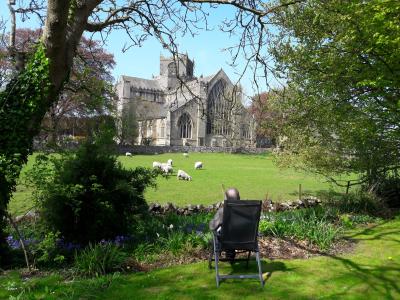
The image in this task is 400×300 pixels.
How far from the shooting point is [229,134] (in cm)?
7688

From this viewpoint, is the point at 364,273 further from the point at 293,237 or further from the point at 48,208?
the point at 48,208

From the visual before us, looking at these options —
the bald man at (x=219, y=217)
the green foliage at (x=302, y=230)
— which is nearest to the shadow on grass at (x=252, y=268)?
the bald man at (x=219, y=217)

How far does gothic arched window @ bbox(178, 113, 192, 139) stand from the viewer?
77.8m

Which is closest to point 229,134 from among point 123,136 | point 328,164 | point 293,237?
point 123,136

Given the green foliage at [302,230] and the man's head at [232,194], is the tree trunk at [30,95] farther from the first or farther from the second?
the green foliage at [302,230]

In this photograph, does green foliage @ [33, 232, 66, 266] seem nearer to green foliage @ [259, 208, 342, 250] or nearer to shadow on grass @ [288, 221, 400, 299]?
green foliage @ [259, 208, 342, 250]

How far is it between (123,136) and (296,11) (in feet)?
133

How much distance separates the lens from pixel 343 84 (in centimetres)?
1017

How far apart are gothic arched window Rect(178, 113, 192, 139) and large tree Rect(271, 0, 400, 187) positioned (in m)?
64.2

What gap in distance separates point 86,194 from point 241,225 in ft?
8.71

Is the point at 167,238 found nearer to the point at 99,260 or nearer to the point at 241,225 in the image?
the point at 99,260

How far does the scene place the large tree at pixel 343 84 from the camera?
8211 mm

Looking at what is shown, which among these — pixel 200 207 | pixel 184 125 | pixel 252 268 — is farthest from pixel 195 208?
pixel 184 125


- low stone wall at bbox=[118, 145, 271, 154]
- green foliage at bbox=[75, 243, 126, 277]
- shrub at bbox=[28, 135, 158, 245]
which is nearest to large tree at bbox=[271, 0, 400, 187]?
shrub at bbox=[28, 135, 158, 245]
